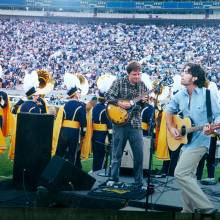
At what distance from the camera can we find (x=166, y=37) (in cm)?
3797

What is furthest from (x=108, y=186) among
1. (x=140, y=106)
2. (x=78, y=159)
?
(x=78, y=159)

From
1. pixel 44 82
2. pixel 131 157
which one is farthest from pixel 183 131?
pixel 44 82

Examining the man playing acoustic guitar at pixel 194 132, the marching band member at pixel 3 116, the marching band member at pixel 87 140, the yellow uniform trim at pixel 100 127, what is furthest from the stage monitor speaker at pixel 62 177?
the marching band member at pixel 3 116

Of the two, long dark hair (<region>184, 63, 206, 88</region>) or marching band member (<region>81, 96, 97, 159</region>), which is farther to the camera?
marching band member (<region>81, 96, 97, 159</region>)

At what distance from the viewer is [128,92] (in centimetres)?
622

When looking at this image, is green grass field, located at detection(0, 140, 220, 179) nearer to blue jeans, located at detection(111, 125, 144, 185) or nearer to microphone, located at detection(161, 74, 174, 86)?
blue jeans, located at detection(111, 125, 144, 185)

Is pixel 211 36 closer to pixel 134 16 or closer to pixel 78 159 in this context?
pixel 134 16

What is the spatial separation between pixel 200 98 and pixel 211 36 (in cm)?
3252

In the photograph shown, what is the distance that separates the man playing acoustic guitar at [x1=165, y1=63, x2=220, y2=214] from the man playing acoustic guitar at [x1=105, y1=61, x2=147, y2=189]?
3.02 feet

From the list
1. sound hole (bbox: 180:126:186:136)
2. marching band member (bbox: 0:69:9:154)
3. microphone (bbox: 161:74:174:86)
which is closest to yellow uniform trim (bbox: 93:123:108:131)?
marching band member (bbox: 0:69:9:154)

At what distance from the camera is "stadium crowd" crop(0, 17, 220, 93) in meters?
32.3

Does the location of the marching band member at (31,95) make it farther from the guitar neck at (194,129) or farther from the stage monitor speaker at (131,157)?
the guitar neck at (194,129)

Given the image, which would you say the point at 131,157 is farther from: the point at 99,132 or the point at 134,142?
the point at 99,132

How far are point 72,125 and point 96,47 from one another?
29567mm
